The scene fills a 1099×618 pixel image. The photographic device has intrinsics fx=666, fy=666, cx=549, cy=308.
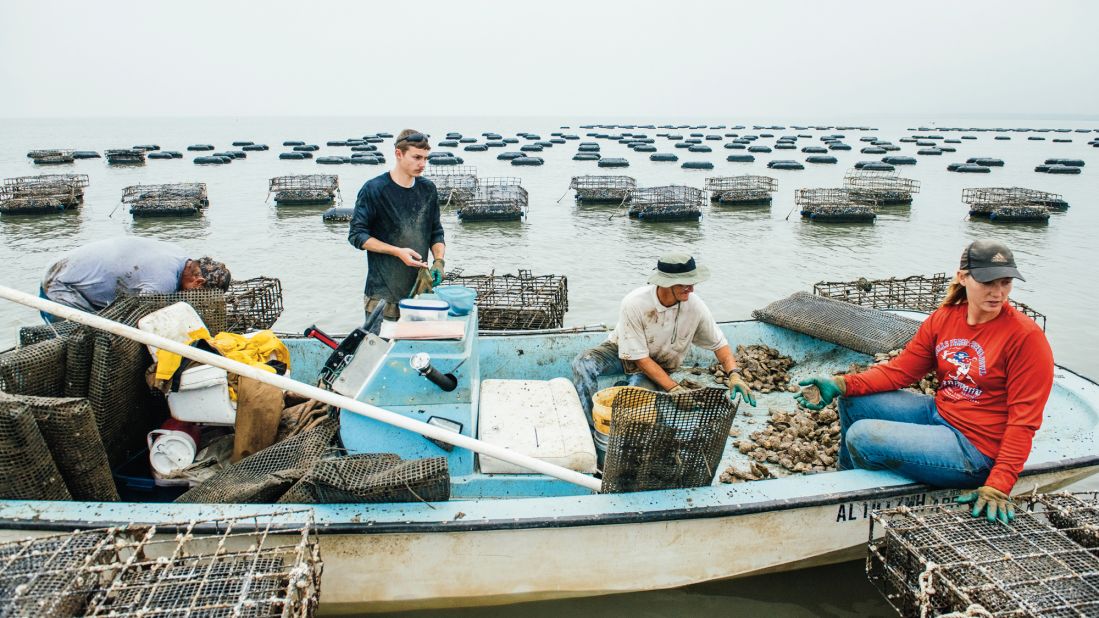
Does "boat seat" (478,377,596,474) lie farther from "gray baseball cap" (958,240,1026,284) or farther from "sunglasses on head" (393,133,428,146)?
"gray baseball cap" (958,240,1026,284)

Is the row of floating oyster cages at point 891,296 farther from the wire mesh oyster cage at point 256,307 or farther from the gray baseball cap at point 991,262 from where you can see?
the wire mesh oyster cage at point 256,307

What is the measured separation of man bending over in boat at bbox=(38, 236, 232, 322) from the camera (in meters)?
4.95

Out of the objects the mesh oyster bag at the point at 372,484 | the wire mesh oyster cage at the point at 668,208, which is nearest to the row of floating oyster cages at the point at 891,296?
the mesh oyster bag at the point at 372,484

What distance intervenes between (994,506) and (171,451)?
467 centimetres

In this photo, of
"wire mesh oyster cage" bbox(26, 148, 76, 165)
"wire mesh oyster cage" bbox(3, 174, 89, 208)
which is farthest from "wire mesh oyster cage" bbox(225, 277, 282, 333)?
"wire mesh oyster cage" bbox(26, 148, 76, 165)

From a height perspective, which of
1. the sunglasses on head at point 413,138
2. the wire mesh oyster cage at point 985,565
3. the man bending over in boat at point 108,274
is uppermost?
the sunglasses on head at point 413,138

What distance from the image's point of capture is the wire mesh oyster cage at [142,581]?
2.54 metres

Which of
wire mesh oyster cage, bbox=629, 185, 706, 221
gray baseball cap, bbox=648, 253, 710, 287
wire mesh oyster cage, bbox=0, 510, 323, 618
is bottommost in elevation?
wire mesh oyster cage, bbox=0, 510, 323, 618

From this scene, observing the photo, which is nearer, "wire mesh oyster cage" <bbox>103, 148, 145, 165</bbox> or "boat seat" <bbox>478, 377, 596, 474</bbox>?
"boat seat" <bbox>478, 377, 596, 474</bbox>

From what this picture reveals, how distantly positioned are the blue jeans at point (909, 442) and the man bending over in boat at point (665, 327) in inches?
32.4

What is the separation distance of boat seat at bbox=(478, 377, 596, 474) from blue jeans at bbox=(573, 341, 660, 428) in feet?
0.60

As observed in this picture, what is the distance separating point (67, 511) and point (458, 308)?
7.74ft

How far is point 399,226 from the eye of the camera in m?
5.47

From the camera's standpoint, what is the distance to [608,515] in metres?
3.49
